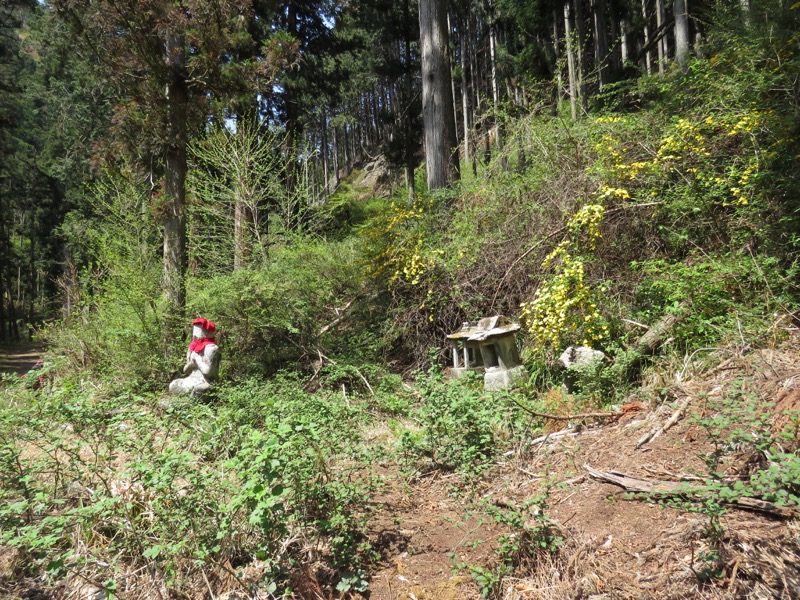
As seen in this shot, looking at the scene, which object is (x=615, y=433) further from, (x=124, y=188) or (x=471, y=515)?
(x=124, y=188)

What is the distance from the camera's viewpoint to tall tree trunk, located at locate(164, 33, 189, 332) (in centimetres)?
760

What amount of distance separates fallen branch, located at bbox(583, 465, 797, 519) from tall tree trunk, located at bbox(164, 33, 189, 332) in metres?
6.57

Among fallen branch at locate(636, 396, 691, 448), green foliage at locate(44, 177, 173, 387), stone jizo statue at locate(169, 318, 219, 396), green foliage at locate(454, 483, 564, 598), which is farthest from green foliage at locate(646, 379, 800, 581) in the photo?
green foliage at locate(44, 177, 173, 387)

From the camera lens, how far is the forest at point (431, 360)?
2543mm

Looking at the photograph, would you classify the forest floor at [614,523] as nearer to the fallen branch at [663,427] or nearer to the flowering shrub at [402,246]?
the fallen branch at [663,427]

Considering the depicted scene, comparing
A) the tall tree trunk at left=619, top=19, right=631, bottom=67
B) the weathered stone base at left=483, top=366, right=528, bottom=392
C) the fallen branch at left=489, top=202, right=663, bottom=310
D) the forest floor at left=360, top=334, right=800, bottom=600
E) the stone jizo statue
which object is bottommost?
the forest floor at left=360, top=334, right=800, bottom=600

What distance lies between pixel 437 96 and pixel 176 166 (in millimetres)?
4865

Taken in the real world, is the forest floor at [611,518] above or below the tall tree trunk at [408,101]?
below

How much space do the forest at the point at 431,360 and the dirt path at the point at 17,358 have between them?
1178 cm

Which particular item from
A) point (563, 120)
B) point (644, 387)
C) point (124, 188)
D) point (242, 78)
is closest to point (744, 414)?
point (644, 387)

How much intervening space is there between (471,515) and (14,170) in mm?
27951

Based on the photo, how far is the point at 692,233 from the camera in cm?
489

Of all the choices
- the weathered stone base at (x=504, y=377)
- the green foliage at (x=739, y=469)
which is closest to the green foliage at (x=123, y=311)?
the weathered stone base at (x=504, y=377)

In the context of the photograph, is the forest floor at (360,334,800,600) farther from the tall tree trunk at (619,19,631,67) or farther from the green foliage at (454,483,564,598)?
the tall tree trunk at (619,19,631,67)
